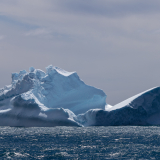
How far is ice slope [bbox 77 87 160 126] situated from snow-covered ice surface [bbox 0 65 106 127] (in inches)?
110

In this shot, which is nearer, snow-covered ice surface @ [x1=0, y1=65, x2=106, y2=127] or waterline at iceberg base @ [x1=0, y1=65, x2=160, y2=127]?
waterline at iceberg base @ [x1=0, y1=65, x2=160, y2=127]

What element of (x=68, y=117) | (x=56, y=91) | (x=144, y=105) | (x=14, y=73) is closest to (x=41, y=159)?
(x=68, y=117)

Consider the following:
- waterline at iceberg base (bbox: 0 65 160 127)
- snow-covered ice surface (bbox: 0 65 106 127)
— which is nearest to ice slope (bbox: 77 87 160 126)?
waterline at iceberg base (bbox: 0 65 160 127)

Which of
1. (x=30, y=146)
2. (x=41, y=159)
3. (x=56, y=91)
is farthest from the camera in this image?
(x=56, y=91)

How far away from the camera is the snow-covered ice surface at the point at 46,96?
1777 inches

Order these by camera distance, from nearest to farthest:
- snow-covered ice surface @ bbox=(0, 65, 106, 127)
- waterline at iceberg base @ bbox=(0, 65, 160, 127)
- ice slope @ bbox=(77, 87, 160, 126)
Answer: ice slope @ bbox=(77, 87, 160, 126) → waterline at iceberg base @ bbox=(0, 65, 160, 127) → snow-covered ice surface @ bbox=(0, 65, 106, 127)

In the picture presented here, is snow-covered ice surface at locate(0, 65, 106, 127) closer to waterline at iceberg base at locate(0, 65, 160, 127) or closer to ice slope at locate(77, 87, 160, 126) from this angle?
waterline at iceberg base at locate(0, 65, 160, 127)

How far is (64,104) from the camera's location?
5166 cm

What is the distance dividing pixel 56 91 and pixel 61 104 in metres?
2.27

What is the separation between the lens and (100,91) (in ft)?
172

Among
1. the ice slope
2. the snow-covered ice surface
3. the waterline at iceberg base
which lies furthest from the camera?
the snow-covered ice surface

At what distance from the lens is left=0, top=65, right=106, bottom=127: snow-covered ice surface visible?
45141 millimetres

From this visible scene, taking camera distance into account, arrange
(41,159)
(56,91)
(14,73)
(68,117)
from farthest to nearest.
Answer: (14,73) < (56,91) < (68,117) < (41,159)

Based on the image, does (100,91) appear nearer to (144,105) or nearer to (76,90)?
(76,90)
